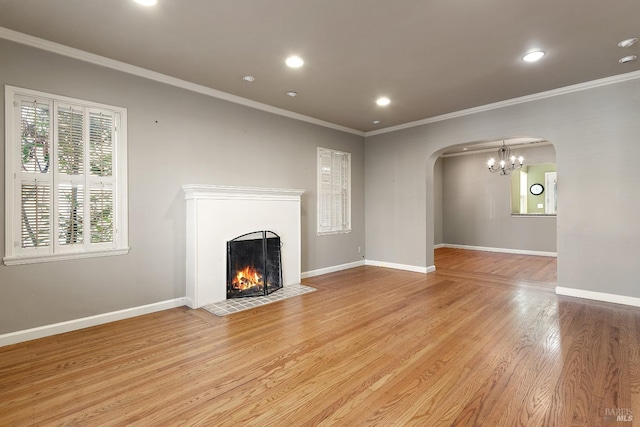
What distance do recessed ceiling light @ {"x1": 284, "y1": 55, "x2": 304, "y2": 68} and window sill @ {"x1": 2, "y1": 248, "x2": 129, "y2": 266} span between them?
2811mm

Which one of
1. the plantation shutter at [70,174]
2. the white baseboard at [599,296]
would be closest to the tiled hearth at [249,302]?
the plantation shutter at [70,174]

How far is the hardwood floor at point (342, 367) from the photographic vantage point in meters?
1.95

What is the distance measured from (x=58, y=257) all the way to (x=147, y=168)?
50.8 inches

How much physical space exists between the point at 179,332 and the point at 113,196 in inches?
66.6

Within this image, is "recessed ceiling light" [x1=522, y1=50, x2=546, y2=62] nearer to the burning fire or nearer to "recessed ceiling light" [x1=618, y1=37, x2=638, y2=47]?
"recessed ceiling light" [x1=618, y1=37, x2=638, y2=47]

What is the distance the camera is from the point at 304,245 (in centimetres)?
574

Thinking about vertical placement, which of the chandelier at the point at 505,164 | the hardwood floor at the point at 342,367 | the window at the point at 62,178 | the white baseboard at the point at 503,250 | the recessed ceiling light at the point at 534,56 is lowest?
the hardwood floor at the point at 342,367

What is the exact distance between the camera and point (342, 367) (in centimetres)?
251

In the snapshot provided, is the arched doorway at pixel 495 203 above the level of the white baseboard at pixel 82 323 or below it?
above

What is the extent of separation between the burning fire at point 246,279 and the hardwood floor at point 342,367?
68 cm

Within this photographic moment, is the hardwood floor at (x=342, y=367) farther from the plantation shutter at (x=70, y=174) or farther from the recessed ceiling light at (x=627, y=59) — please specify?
the recessed ceiling light at (x=627, y=59)

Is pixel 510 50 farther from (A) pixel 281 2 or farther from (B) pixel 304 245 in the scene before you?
(B) pixel 304 245

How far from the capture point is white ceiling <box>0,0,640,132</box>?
8.54ft

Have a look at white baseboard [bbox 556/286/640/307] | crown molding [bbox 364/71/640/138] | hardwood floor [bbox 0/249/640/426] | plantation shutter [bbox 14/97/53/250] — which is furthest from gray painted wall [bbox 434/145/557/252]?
plantation shutter [bbox 14/97/53/250]
